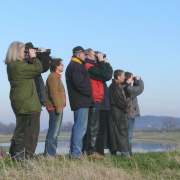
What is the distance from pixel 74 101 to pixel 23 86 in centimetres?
120

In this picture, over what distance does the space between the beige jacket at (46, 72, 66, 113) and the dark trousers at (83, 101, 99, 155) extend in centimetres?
59

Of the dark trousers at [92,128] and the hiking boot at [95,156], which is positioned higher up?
the dark trousers at [92,128]

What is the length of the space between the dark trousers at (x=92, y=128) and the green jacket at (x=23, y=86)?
1.42 m

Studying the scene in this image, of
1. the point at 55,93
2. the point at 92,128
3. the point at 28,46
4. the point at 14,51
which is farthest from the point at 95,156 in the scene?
the point at 14,51

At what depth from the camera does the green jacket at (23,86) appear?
21.3 ft

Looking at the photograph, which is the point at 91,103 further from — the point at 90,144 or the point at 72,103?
the point at 90,144

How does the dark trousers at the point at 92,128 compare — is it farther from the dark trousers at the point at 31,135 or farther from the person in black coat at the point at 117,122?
the dark trousers at the point at 31,135

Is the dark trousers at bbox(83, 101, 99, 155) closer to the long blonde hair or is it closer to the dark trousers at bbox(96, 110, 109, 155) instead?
the dark trousers at bbox(96, 110, 109, 155)

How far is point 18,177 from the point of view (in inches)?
204

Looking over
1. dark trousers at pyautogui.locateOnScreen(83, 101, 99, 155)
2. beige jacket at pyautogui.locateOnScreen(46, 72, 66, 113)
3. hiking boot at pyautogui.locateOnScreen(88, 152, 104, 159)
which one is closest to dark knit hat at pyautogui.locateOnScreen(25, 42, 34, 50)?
beige jacket at pyautogui.locateOnScreen(46, 72, 66, 113)

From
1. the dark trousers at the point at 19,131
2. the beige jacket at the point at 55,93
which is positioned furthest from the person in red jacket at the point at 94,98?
the dark trousers at the point at 19,131

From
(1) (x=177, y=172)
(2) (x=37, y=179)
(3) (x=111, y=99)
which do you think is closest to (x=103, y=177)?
(2) (x=37, y=179)

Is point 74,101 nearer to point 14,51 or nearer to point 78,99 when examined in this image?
point 78,99

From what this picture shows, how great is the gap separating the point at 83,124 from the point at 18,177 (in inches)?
93.6
